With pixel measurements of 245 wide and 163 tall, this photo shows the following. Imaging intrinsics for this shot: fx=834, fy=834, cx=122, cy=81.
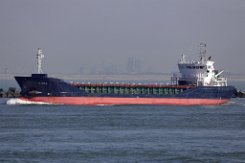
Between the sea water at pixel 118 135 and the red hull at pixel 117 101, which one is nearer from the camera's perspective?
the sea water at pixel 118 135

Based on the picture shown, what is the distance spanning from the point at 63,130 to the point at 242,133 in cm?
1023

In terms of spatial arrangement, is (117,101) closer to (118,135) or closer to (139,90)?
(139,90)

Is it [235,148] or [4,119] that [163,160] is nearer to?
[235,148]

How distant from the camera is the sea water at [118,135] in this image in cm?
3712

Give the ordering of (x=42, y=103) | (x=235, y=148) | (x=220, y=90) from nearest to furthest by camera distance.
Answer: (x=235, y=148)
(x=42, y=103)
(x=220, y=90)

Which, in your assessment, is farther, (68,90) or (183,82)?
(183,82)

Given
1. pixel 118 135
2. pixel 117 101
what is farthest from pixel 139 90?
pixel 118 135

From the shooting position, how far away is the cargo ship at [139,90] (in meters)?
71.6

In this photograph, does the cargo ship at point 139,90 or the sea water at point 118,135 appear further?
the cargo ship at point 139,90

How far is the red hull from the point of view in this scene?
2820 inches

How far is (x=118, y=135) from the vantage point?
149 ft

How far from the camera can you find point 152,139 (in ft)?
142

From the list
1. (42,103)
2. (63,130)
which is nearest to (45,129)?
(63,130)

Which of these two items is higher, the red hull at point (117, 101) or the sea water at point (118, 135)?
the red hull at point (117, 101)
